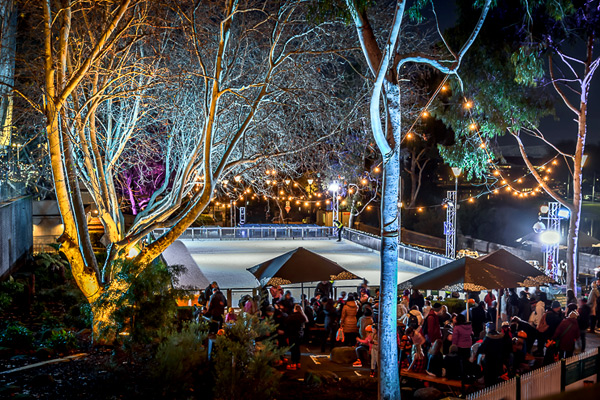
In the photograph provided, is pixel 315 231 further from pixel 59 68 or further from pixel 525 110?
pixel 59 68

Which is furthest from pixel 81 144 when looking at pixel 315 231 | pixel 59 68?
pixel 315 231

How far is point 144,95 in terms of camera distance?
10844 millimetres

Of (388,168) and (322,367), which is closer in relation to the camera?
(388,168)

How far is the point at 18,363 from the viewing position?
878 cm

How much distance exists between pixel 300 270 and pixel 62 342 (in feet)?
18.4

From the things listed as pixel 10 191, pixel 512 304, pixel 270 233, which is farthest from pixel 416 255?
pixel 10 191

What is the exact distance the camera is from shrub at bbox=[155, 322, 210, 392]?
23.0ft

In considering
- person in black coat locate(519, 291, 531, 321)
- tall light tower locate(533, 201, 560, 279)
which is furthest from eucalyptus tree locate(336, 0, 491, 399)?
tall light tower locate(533, 201, 560, 279)

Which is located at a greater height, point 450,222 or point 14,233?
point 450,222

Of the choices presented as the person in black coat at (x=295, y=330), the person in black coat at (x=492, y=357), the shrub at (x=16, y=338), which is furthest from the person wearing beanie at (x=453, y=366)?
the shrub at (x=16, y=338)

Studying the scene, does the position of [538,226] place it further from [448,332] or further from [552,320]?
[448,332]

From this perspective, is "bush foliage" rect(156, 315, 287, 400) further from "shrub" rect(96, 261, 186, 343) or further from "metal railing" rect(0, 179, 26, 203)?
"metal railing" rect(0, 179, 26, 203)

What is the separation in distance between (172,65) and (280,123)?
11.4 feet

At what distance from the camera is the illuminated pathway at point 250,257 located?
61.7 feet
